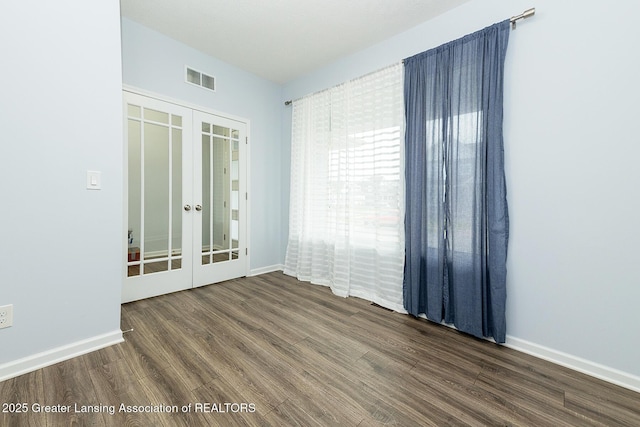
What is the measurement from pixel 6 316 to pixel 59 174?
934 mm

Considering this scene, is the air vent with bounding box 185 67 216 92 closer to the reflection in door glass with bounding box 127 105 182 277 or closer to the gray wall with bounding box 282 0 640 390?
the reflection in door glass with bounding box 127 105 182 277

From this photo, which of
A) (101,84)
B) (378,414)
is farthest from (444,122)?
(101,84)

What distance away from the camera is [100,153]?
1919mm

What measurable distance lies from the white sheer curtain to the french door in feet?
2.71

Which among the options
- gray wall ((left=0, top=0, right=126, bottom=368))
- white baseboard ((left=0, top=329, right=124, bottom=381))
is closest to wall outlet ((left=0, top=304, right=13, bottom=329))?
gray wall ((left=0, top=0, right=126, bottom=368))

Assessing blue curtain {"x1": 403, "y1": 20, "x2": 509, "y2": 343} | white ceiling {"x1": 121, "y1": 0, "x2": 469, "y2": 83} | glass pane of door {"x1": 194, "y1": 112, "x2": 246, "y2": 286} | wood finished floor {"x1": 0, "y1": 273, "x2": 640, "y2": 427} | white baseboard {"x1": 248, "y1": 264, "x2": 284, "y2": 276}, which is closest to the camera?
wood finished floor {"x1": 0, "y1": 273, "x2": 640, "y2": 427}

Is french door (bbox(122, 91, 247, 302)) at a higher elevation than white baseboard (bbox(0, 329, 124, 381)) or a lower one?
higher

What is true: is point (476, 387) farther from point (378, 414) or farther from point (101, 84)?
point (101, 84)

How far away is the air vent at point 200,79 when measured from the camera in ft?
10.2

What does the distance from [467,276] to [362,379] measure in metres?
1.23

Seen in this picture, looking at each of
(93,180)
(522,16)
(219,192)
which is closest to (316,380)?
(93,180)

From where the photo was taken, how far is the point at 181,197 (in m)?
3.09

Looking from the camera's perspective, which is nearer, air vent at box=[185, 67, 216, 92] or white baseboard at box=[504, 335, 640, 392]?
white baseboard at box=[504, 335, 640, 392]

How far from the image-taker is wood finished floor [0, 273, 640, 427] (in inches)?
52.6
